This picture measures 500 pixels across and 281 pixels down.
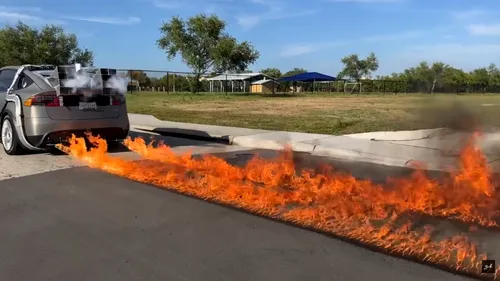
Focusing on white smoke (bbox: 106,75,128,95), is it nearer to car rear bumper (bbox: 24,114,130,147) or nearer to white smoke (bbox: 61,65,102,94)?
white smoke (bbox: 61,65,102,94)

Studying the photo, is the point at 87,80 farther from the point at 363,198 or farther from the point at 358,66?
the point at 358,66

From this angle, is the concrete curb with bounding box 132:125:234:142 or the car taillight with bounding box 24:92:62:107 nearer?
the car taillight with bounding box 24:92:62:107

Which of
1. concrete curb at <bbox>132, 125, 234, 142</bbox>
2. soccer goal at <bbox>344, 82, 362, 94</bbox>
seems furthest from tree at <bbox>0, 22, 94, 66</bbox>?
soccer goal at <bbox>344, 82, 362, 94</bbox>

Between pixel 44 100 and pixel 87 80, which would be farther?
pixel 87 80

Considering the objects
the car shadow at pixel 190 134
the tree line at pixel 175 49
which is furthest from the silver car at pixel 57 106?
the tree line at pixel 175 49

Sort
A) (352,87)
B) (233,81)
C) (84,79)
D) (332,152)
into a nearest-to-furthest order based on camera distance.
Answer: (84,79) < (332,152) < (233,81) < (352,87)

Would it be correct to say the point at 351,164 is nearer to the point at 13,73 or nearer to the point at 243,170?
the point at 243,170

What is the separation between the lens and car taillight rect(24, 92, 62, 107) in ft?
26.0

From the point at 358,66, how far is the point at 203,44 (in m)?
33.8

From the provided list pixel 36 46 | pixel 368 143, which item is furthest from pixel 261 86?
pixel 368 143

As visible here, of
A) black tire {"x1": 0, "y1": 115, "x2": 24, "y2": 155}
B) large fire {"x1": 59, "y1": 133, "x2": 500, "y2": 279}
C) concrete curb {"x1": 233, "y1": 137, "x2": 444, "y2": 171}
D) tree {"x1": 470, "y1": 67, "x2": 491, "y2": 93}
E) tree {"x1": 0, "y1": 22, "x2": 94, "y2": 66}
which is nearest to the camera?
large fire {"x1": 59, "y1": 133, "x2": 500, "y2": 279}

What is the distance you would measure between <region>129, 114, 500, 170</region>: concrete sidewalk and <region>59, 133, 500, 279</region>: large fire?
387mm

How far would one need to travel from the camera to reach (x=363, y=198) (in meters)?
5.19

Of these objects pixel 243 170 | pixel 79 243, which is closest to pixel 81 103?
pixel 243 170
